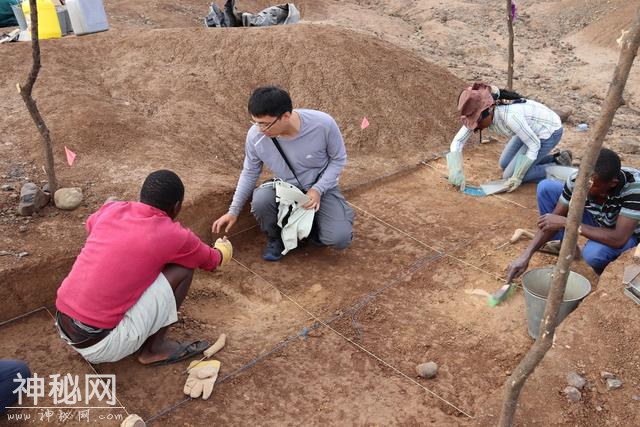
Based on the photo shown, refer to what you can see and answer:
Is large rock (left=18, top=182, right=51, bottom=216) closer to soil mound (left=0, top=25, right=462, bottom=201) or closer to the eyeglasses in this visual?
soil mound (left=0, top=25, right=462, bottom=201)

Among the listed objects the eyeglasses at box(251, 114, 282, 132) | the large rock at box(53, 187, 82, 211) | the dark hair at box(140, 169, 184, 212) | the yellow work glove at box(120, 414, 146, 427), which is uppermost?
the dark hair at box(140, 169, 184, 212)

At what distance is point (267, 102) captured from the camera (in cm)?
313

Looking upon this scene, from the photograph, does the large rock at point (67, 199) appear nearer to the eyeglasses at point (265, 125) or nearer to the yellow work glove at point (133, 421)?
the eyeglasses at point (265, 125)

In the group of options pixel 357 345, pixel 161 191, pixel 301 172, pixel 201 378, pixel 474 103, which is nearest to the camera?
pixel 161 191

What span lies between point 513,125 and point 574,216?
285cm

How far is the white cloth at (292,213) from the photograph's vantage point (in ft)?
11.5

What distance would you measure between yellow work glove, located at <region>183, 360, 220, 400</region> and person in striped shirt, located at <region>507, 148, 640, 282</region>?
1707mm

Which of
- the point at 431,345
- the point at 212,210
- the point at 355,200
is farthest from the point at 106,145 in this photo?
the point at 431,345

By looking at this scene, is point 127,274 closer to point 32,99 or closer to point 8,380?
point 8,380

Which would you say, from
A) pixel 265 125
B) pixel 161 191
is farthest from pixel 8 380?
pixel 265 125

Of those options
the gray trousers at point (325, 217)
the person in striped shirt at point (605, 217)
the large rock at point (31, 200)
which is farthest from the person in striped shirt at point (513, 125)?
the large rock at point (31, 200)

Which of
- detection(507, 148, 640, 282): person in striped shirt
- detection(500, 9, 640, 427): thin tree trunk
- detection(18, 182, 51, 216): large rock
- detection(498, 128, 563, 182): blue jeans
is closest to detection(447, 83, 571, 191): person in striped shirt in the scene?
detection(498, 128, 563, 182): blue jeans

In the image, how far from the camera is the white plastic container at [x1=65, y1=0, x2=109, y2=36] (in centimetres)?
632

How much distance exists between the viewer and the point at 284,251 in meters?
3.72
